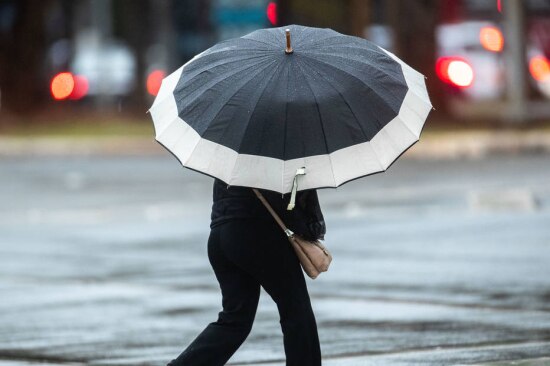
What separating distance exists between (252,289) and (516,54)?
69.3ft

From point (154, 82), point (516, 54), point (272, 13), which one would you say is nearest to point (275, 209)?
point (272, 13)

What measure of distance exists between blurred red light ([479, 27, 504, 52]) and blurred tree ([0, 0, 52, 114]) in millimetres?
11501

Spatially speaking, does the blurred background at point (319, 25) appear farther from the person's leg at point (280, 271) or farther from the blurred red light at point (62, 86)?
the person's leg at point (280, 271)

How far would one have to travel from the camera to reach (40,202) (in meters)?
19.3

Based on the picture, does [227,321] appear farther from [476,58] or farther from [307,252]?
[476,58]

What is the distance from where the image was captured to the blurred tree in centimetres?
3784

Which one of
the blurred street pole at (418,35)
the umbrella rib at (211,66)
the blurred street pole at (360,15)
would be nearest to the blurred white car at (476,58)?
the blurred street pole at (418,35)

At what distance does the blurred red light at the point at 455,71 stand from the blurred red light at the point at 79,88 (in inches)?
683

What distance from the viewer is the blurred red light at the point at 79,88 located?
46963 millimetres

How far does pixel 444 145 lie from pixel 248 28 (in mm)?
5178

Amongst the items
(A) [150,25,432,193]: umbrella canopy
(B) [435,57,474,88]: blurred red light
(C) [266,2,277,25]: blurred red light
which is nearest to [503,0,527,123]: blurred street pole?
(B) [435,57,474,88]: blurred red light

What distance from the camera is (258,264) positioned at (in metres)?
6.39

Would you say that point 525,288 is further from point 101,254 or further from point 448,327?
point 101,254

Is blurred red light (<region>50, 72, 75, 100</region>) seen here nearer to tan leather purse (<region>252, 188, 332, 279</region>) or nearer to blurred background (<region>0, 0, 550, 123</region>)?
blurred background (<region>0, 0, 550, 123</region>)
